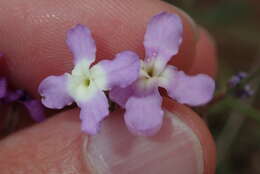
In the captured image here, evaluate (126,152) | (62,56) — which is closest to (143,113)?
(126,152)

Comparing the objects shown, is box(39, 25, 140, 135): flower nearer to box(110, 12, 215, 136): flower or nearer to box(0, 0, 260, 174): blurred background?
box(110, 12, 215, 136): flower

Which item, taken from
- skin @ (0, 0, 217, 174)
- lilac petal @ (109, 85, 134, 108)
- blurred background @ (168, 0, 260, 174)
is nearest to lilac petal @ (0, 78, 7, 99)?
skin @ (0, 0, 217, 174)

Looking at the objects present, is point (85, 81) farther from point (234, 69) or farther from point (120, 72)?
point (234, 69)

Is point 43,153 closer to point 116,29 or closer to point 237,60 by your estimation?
point 116,29

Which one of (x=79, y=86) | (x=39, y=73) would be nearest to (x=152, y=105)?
(x=79, y=86)

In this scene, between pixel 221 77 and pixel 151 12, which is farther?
pixel 221 77

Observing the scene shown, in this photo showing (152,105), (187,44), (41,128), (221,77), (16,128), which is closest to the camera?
(152,105)

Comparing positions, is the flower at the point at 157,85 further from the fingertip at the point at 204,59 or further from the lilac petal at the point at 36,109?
the fingertip at the point at 204,59
